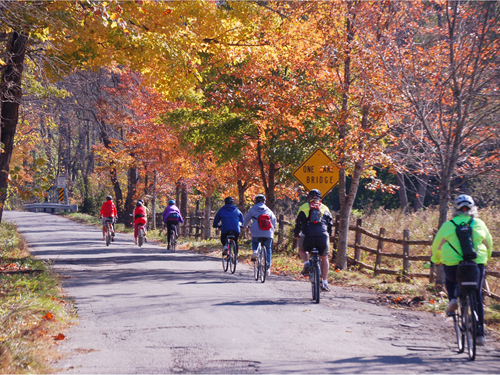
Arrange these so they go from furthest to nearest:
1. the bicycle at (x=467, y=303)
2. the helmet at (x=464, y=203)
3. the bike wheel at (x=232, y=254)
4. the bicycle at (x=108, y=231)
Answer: the bicycle at (x=108, y=231), the bike wheel at (x=232, y=254), the helmet at (x=464, y=203), the bicycle at (x=467, y=303)

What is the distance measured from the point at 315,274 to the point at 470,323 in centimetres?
376

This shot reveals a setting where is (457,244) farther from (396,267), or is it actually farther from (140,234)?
(140,234)

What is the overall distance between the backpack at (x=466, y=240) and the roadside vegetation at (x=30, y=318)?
4.95 meters

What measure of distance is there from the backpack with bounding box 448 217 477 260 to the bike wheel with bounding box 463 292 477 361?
0.47 meters

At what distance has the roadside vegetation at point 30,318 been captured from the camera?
5.65m

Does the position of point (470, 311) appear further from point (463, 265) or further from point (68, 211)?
point (68, 211)

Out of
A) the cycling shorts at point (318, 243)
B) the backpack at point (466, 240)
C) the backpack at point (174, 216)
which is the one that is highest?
the backpack at point (466, 240)

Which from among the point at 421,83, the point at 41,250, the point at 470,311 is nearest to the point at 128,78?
the point at 41,250

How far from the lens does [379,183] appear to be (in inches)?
629

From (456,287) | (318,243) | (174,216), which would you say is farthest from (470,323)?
(174,216)

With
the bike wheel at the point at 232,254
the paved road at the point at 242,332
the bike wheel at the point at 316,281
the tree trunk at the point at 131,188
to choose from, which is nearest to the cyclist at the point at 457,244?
the paved road at the point at 242,332

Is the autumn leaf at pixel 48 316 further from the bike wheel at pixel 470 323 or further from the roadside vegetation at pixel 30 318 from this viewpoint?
the bike wheel at pixel 470 323

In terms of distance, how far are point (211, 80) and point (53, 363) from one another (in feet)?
52.7

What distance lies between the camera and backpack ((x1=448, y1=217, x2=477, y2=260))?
6.47 m
